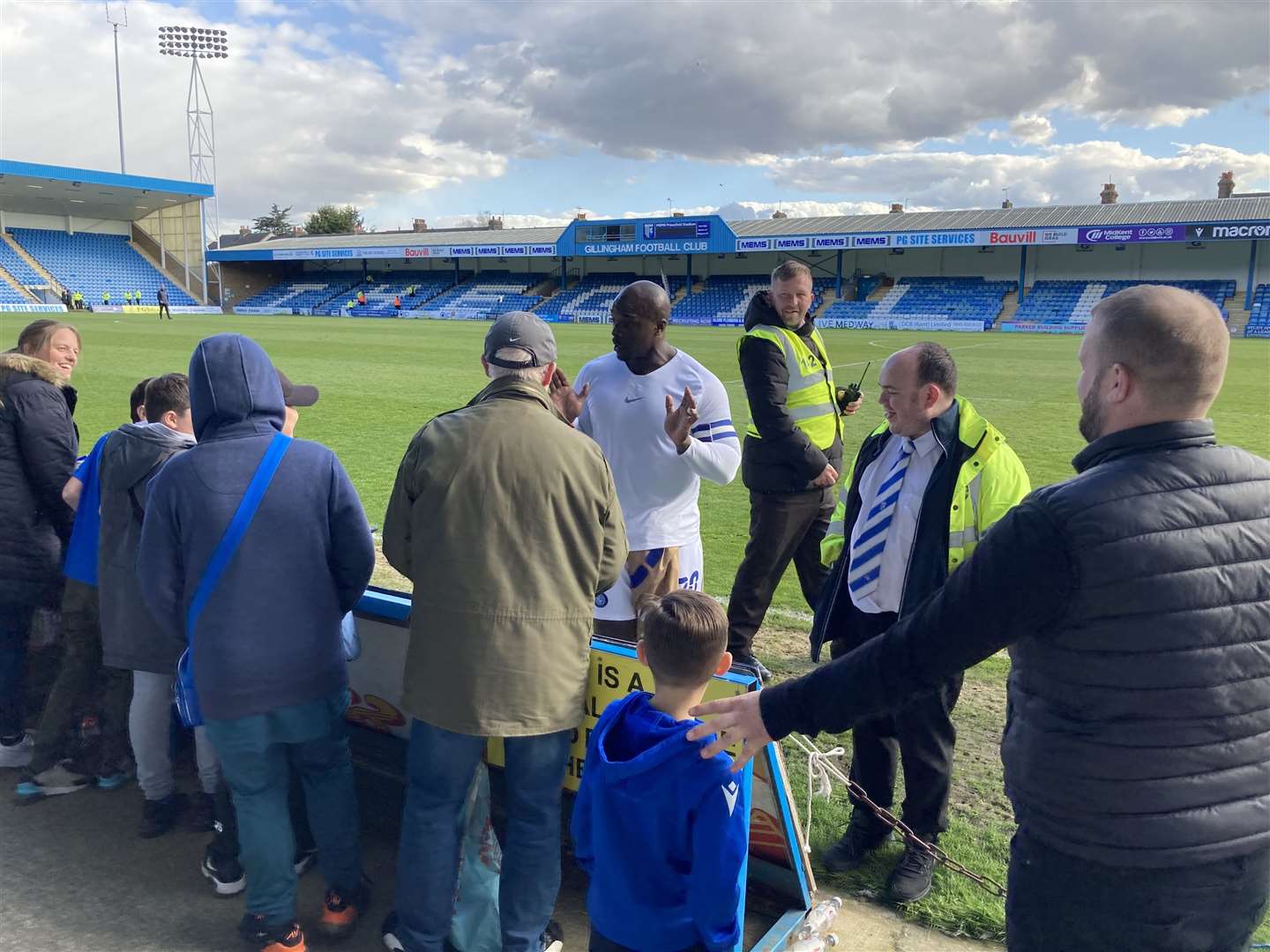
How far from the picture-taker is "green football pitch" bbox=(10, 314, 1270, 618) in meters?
9.61

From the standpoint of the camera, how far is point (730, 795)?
1933mm

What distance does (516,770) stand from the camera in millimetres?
2551

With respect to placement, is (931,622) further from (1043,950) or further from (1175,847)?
(1043,950)

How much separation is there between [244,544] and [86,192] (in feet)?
211

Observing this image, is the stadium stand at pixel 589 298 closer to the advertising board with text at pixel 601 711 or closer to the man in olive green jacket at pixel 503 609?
the advertising board with text at pixel 601 711

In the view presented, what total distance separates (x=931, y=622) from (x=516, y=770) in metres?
1.36

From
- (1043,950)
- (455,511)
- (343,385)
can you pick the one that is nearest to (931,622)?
(1043,950)

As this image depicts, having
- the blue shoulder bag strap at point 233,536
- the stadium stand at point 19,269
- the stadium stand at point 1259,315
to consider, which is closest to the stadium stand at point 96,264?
the stadium stand at point 19,269

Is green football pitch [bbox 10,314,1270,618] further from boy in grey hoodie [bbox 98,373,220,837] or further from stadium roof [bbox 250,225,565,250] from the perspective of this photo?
stadium roof [bbox 250,225,565,250]

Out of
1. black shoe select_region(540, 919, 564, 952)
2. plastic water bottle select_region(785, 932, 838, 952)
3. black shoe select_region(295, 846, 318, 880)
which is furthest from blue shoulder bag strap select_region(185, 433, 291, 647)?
plastic water bottle select_region(785, 932, 838, 952)

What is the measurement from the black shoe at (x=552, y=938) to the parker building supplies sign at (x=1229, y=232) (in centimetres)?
4509

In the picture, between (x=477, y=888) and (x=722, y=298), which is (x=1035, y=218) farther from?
(x=477, y=888)

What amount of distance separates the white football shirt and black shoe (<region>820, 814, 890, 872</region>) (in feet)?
4.29

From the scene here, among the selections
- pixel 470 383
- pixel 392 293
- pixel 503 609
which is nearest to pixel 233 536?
pixel 503 609
